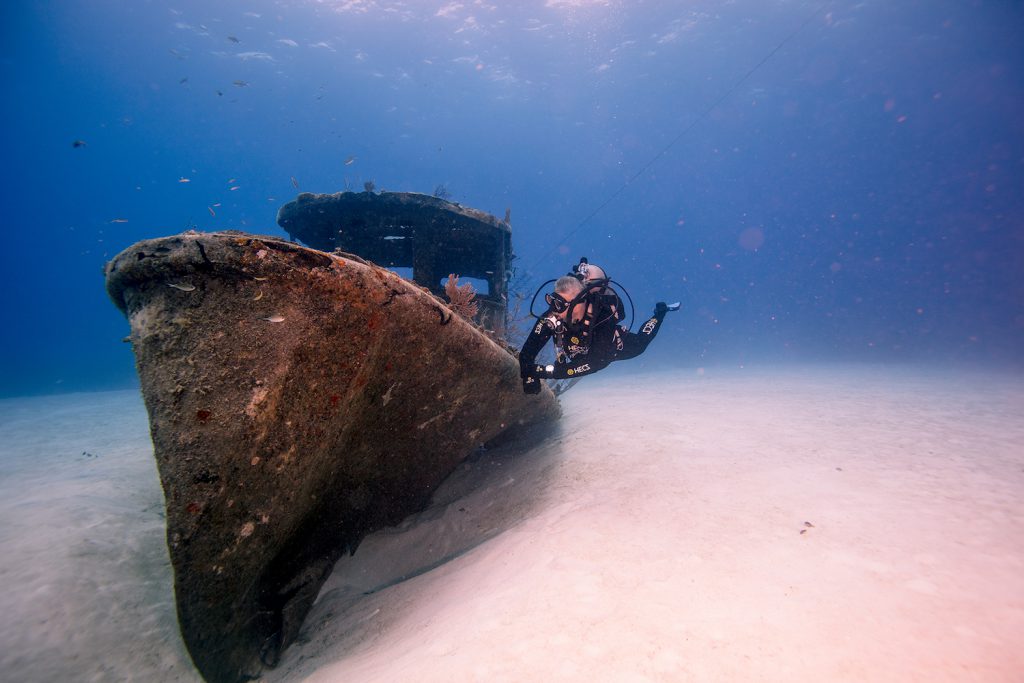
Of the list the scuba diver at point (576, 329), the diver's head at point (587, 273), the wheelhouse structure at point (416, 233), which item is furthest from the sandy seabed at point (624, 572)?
the wheelhouse structure at point (416, 233)

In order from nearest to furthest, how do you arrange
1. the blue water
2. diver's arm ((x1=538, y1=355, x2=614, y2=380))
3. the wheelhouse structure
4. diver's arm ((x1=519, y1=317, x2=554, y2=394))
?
diver's arm ((x1=519, y1=317, x2=554, y2=394)), diver's arm ((x1=538, y1=355, x2=614, y2=380)), the wheelhouse structure, the blue water

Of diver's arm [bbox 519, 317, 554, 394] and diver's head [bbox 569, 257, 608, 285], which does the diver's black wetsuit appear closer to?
diver's arm [bbox 519, 317, 554, 394]

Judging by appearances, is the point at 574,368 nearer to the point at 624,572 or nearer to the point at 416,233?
the point at 624,572

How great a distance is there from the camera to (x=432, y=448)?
13.3 ft

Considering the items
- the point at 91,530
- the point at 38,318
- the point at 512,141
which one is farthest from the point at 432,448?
the point at 38,318

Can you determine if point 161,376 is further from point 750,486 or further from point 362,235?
point 362,235

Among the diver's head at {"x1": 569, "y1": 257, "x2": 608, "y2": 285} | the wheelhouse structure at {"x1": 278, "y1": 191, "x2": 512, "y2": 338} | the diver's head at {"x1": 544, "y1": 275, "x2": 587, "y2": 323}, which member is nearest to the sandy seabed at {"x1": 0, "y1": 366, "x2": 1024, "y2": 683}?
the diver's head at {"x1": 544, "y1": 275, "x2": 587, "y2": 323}

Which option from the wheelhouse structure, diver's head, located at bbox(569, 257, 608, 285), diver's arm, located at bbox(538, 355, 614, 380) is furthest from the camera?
the wheelhouse structure

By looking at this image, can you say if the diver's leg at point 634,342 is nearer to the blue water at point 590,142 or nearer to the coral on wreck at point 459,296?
the coral on wreck at point 459,296

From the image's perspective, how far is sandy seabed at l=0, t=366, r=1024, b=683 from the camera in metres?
1.80

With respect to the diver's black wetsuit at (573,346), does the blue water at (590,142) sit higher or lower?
higher

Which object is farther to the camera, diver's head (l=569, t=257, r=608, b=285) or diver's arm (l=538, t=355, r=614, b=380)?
diver's head (l=569, t=257, r=608, b=285)

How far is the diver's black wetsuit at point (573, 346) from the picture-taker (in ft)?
15.1

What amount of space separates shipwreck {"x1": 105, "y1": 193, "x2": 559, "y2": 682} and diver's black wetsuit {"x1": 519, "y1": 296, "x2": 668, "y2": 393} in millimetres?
1227
